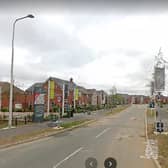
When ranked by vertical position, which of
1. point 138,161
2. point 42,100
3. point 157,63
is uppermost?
point 157,63

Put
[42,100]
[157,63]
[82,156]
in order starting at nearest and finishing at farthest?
[82,156], [157,63], [42,100]

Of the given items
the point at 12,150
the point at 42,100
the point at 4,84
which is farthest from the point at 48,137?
the point at 4,84

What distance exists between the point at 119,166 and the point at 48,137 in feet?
37.9

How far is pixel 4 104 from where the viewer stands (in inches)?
3479

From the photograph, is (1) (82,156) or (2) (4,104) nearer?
(1) (82,156)

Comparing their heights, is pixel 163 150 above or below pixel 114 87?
below

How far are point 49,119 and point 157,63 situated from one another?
1671 cm

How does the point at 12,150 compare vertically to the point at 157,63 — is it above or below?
below

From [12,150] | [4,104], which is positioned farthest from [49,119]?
[4,104]

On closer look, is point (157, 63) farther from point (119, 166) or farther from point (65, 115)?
point (65, 115)

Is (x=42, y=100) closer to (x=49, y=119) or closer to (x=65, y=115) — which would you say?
(x=49, y=119)

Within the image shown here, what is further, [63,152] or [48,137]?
[48,137]

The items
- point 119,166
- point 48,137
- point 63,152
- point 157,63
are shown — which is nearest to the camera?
point 119,166

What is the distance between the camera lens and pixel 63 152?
16.0 m
